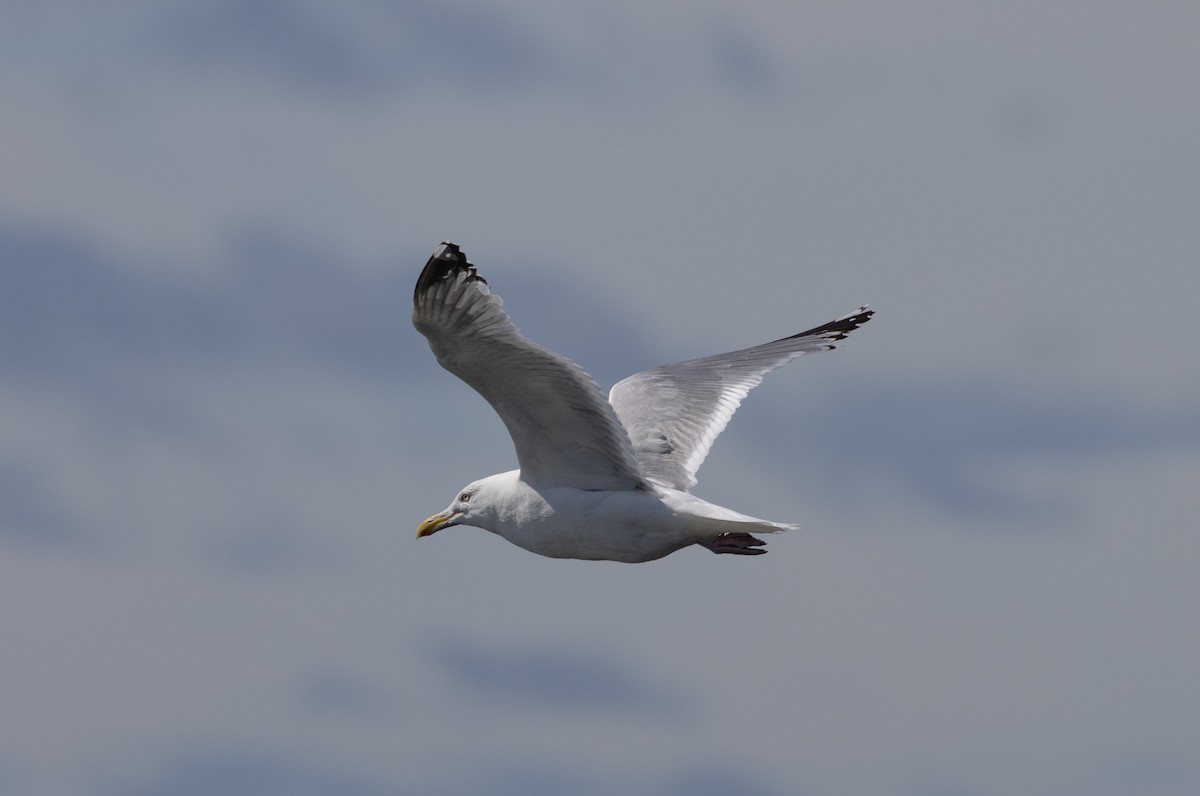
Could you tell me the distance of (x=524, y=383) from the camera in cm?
1433

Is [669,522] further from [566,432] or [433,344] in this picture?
[433,344]

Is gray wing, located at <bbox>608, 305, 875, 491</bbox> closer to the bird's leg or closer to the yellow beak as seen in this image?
the bird's leg

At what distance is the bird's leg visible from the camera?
1605cm

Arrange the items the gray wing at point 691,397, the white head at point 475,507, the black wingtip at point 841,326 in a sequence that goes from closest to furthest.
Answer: the white head at point 475,507, the gray wing at point 691,397, the black wingtip at point 841,326

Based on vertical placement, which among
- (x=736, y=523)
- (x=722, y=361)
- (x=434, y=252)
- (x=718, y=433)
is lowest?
(x=736, y=523)

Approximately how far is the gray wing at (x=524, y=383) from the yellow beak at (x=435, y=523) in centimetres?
137

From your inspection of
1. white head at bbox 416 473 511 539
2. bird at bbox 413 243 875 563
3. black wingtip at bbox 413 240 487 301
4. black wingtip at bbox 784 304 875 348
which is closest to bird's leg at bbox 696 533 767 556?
bird at bbox 413 243 875 563

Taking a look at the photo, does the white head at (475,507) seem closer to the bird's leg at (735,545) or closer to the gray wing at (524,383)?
the gray wing at (524,383)

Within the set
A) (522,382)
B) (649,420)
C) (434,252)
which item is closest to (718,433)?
(649,420)

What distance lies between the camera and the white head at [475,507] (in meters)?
16.0

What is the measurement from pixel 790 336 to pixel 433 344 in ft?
24.6

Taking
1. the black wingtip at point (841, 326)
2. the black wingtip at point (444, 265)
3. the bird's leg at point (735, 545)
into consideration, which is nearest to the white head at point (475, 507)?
the bird's leg at point (735, 545)

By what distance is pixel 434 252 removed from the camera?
43.0 feet

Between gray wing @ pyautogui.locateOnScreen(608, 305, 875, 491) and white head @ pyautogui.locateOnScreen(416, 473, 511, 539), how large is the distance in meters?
1.50
